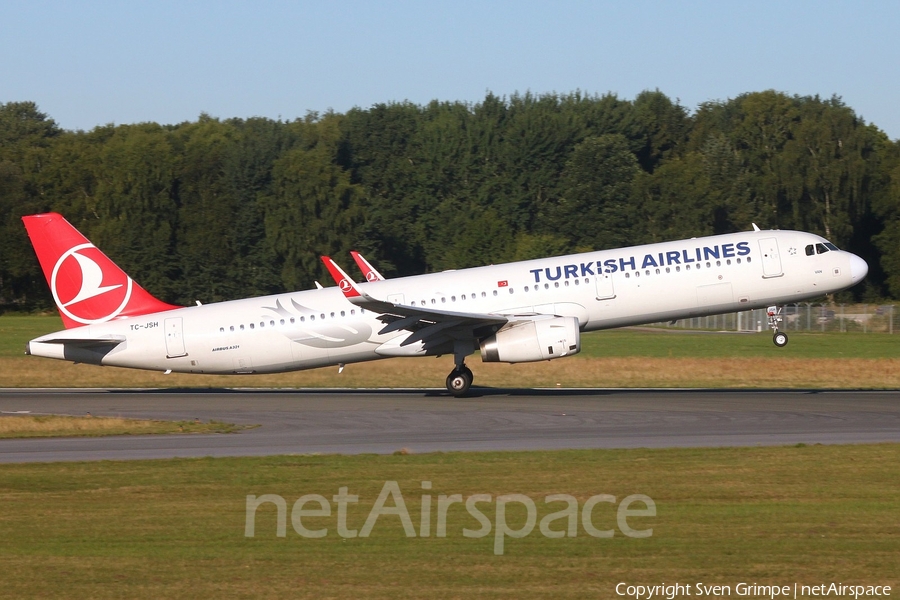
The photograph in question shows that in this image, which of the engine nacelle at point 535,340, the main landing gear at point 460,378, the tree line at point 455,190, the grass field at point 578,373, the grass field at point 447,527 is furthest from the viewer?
the tree line at point 455,190

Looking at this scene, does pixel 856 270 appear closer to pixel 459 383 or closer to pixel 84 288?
pixel 459 383

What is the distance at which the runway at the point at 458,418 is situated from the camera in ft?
70.5

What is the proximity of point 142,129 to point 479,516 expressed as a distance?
113941 mm

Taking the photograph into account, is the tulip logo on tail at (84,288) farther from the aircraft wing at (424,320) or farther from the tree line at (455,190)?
the tree line at (455,190)

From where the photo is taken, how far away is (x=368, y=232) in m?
93.9

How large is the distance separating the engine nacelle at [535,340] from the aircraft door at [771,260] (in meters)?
5.70

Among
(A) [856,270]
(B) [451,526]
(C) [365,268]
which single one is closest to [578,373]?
(A) [856,270]

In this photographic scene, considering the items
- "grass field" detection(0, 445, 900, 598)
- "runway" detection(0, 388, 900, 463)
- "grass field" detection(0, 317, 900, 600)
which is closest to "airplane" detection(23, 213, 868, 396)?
"runway" detection(0, 388, 900, 463)

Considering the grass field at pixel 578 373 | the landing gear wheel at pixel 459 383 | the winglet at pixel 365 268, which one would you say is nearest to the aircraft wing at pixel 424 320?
the winglet at pixel 365 268

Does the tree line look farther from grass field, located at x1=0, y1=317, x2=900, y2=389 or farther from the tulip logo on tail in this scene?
the tulip logo on tail

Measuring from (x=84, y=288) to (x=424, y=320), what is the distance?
10815mm

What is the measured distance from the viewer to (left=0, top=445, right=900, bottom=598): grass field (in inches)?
444

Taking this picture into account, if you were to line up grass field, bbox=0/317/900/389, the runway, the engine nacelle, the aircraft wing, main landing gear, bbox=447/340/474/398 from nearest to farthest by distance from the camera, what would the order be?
the runway
the aircraft wing
the engine nacelle
main landing gear, bbox=447/340/474/398
grass field, bbox=0/317/900/389

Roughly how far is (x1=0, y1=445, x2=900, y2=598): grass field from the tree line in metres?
66.5
